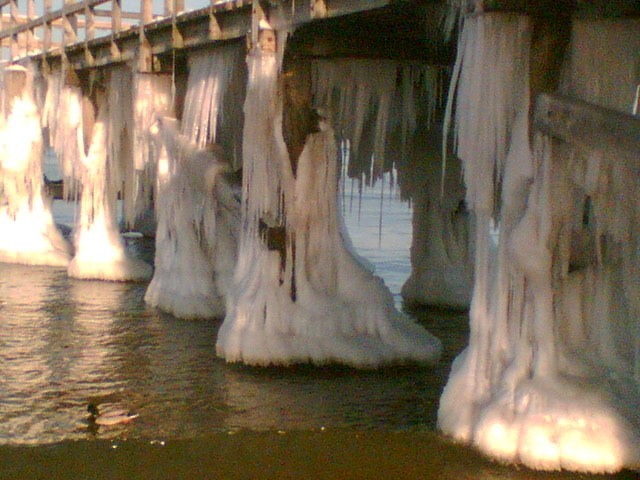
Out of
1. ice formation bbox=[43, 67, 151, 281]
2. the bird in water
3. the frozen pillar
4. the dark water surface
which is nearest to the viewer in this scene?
the dark water surface

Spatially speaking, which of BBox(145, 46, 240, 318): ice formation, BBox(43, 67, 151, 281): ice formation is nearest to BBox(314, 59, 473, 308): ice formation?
BBox(145, 46, 240, 318): ice formation

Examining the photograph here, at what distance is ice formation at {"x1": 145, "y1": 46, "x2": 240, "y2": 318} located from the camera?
13.5 metres

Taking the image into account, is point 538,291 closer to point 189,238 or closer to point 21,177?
point 189,238

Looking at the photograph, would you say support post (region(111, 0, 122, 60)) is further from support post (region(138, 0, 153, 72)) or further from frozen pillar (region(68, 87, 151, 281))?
A: frozen pillar (region(68, 87, 151, 281))

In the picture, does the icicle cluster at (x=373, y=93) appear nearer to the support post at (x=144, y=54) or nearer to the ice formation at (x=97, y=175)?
the support post at (x=144, y=54)

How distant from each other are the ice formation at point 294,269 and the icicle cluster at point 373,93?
0.69 m

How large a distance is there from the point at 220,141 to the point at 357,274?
12.6 ft

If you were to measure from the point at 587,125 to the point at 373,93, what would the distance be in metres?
5.17

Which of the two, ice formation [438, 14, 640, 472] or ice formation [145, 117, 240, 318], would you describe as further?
ice formation [145, 117, 240, 318]

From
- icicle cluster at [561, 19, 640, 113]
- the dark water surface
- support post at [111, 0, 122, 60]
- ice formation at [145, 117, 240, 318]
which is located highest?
support post at [111, 0, 122, 60]

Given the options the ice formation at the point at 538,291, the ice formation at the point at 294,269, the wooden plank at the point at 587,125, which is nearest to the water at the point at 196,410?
the ice formation at the point at 294,269

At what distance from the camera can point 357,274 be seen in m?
11.6

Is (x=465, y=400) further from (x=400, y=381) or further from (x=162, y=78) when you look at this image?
(x=162, y=78)

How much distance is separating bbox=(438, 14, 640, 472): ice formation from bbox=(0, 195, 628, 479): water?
37cm
